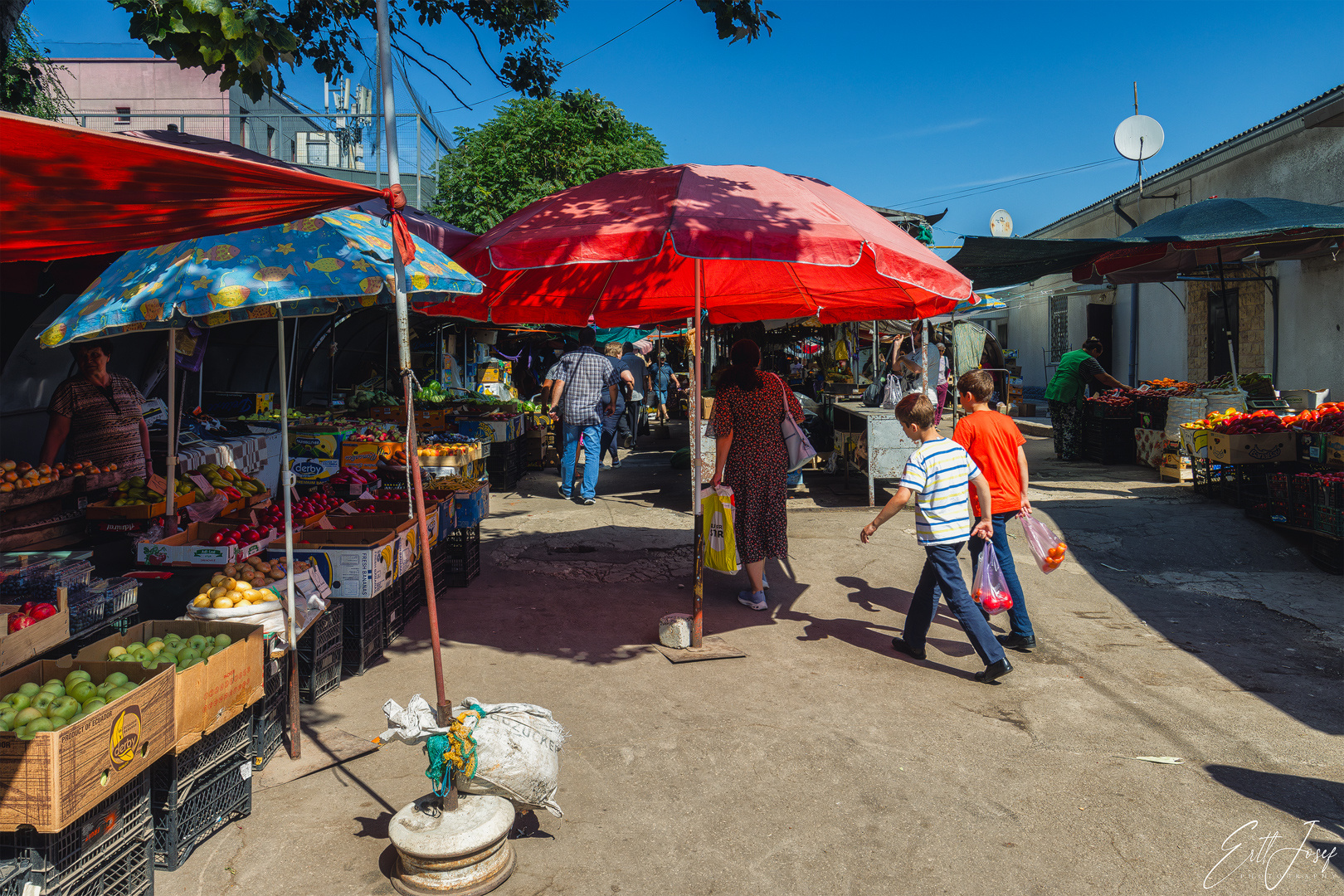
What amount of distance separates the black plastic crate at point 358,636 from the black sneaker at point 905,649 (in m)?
3.30

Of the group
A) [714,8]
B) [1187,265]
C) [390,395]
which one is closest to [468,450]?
[390,395]

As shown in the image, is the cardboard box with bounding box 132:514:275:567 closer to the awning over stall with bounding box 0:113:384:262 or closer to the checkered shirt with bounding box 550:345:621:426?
the awning over stall with bounding box 0:113:384:262

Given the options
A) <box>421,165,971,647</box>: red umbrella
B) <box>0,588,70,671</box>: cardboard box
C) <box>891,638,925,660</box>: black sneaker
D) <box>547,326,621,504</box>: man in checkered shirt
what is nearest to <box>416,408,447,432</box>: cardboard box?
<box>547,326,621,504</box>: man in checkered shirt

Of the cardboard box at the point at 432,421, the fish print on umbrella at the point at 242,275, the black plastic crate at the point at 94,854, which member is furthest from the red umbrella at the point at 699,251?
the cardboard box at the point at 432,421

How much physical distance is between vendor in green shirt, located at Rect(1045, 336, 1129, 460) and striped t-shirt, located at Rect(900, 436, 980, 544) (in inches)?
332

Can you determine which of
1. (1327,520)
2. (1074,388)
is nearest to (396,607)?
(1327,520)

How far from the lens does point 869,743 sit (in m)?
4.10

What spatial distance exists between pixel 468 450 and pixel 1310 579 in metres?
8.35

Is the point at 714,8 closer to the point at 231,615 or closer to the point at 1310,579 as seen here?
the point at 231,615

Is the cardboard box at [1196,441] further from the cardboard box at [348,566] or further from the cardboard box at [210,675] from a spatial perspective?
the cardboard box at [210,675]

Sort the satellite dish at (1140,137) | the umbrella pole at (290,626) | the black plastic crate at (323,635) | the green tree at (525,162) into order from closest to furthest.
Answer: the umbrella pole at (290,626) → the black plastic crate at (323,635) → the satellite dish at (1140,137) → the green tree at (525,162)

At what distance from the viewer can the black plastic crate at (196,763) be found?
3.06 m

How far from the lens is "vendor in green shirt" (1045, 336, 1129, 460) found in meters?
12.3

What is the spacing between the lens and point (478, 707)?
3.12 meters
